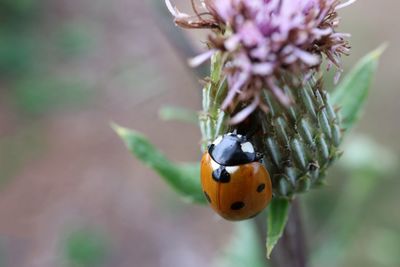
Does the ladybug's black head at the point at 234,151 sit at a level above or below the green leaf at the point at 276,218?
above

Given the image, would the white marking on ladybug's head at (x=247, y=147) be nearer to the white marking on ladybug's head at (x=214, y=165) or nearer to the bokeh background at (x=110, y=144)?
the white marking on ladybug's head at (x=214, y=165)

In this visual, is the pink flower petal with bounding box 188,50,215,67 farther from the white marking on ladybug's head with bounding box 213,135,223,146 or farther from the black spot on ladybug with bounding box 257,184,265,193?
the black spot on ladybug with bounding box 257,184,265,193

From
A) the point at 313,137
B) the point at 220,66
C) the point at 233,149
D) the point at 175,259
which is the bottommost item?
the point at 175,259

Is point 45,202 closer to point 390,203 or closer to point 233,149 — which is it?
point 390,203

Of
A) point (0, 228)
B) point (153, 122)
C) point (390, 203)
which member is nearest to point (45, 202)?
point (0, 228)

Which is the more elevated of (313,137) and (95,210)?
(313,137)

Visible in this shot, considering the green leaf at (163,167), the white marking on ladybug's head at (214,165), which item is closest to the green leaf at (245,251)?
the green leaf at (163,167)

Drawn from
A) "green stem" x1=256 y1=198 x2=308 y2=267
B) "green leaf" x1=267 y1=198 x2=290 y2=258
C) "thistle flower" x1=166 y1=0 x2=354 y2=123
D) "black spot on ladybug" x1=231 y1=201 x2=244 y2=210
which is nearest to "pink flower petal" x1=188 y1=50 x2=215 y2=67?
"thistle flower" x1=166 y1=0 x2=354 y2=123
